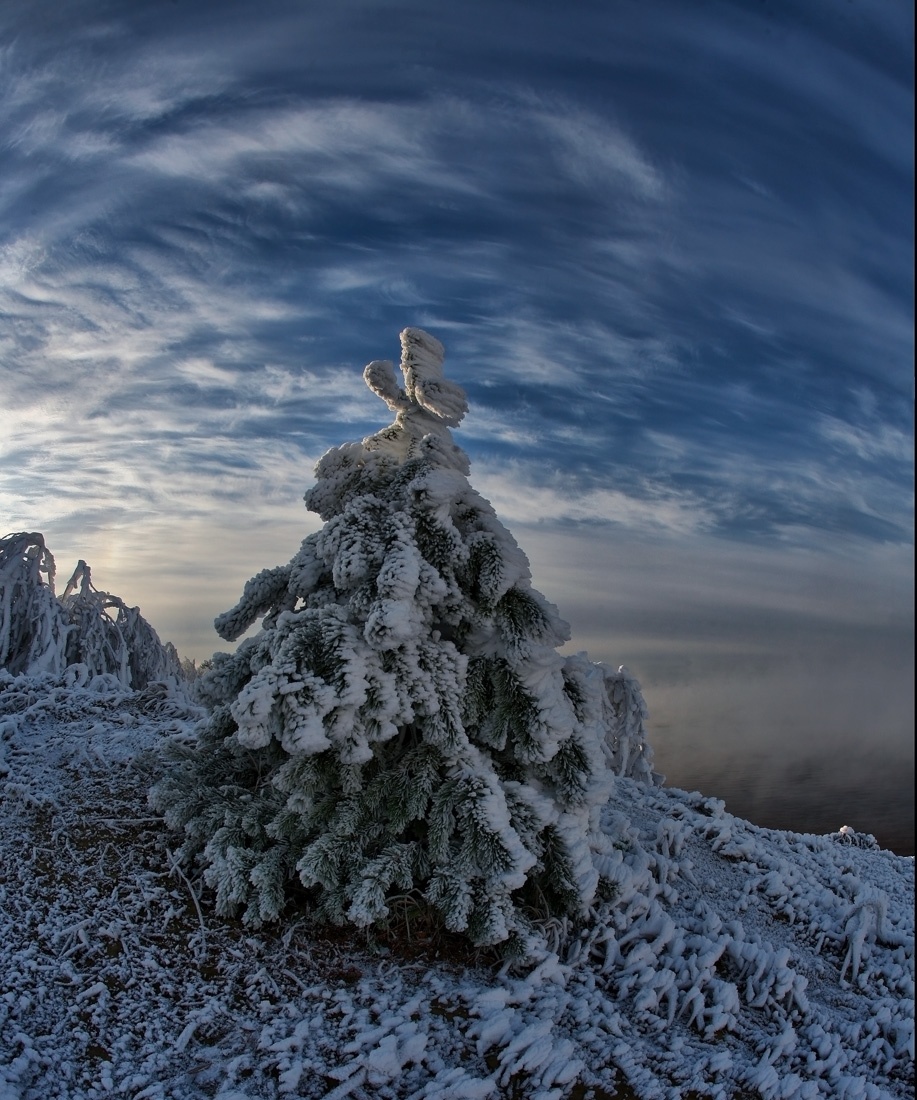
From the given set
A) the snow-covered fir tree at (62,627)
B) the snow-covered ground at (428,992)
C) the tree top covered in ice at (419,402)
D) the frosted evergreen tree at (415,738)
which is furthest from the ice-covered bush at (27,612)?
the tree top covered in ice at (419,402)

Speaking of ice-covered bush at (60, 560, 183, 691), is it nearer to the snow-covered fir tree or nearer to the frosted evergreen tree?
the snow-covered fir tree

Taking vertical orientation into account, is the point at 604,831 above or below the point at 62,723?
below

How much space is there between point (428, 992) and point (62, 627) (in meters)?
10.7

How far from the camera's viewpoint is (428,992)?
492 cm

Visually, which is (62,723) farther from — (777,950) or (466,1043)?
(777,950)

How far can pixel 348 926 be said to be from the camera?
5.59 metres

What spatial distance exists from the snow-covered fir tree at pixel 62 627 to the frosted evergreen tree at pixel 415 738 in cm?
742

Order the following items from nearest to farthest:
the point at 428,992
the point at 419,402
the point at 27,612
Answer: the point at 428,992, the point at 419,402, the point at 27,612

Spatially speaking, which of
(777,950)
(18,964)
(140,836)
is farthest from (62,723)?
(777,950)

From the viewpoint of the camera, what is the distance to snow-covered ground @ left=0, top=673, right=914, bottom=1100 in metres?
4.28

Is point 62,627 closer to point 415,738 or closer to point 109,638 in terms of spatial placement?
point 109,638

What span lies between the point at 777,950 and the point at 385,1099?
11.2ft

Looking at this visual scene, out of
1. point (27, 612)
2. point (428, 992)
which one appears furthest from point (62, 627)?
point (428, 992)

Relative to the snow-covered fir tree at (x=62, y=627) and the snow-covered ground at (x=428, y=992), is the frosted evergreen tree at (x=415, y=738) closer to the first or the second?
the snow-covered ground at (x=428, y=992)
